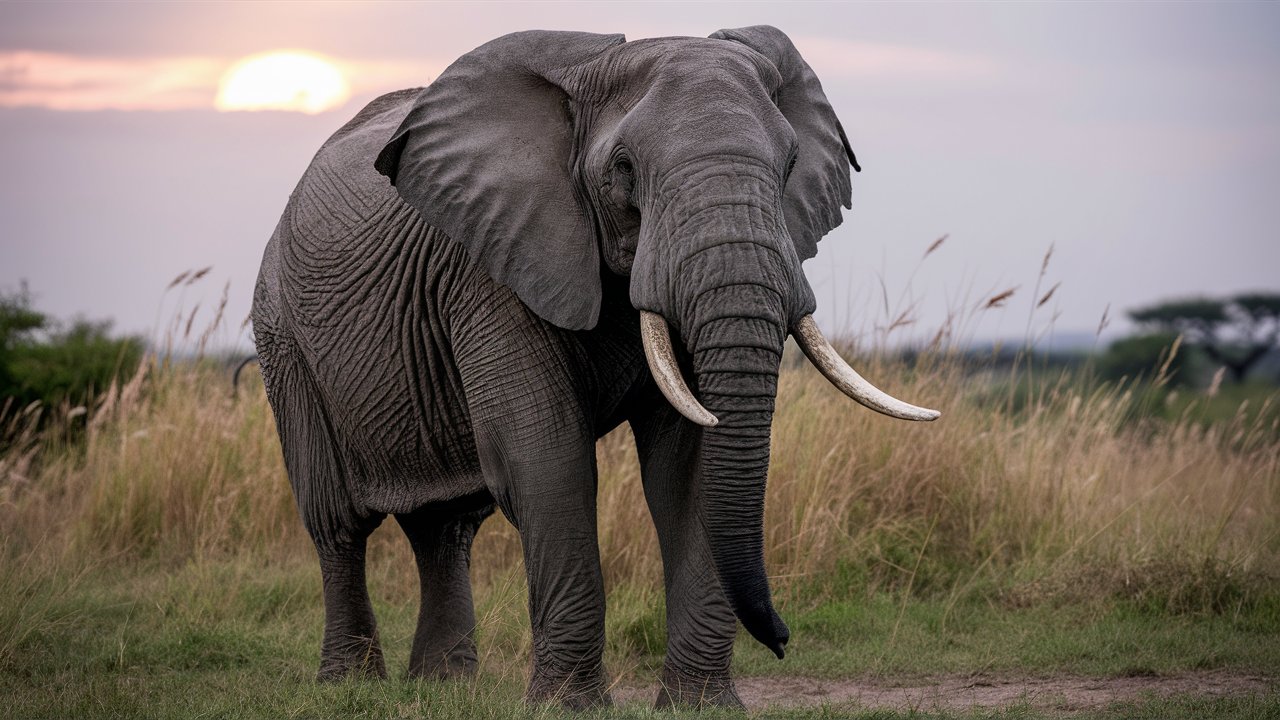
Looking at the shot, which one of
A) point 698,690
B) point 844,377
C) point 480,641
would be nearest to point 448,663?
point 480,641

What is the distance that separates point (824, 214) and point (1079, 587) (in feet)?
10.8

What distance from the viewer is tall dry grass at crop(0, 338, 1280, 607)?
7.95m

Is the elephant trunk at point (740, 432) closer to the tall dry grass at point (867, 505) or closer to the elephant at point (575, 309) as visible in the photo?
the elephant at point (575, 309)

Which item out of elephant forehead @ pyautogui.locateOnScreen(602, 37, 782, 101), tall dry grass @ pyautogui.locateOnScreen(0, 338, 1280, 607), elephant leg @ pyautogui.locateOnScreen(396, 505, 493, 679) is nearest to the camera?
elephant forehead @ pyautogui.locateOnScreen(602, 37, 782, 101)

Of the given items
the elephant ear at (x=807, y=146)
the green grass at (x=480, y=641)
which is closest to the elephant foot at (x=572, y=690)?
the green grass at (x=480, y=641)

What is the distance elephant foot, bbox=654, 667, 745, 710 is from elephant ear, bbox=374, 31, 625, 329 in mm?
1355

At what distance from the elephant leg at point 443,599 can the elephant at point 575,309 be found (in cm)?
14

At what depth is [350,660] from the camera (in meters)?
6.71

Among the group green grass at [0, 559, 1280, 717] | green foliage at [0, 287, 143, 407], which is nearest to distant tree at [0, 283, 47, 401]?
green foliage at [0, 287, 143, 407]

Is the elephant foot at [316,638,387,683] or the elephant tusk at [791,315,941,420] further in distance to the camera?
the elephant foot at [316,638,387,683]

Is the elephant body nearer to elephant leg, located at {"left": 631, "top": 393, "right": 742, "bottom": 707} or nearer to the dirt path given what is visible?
elephant leg, located at {"left": 631, "top": 393, "right": 742, "bottom": 707}

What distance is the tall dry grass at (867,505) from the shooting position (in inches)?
313

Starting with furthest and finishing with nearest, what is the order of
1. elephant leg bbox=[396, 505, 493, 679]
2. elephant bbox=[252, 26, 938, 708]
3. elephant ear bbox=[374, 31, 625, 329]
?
elephant leg bbox=[396, 505, 493, 679] → elephant ear bbox=[374, 31, 625, 329] → elephant bbox=[252, 26, 938, 708]

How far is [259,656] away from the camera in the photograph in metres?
7.16
